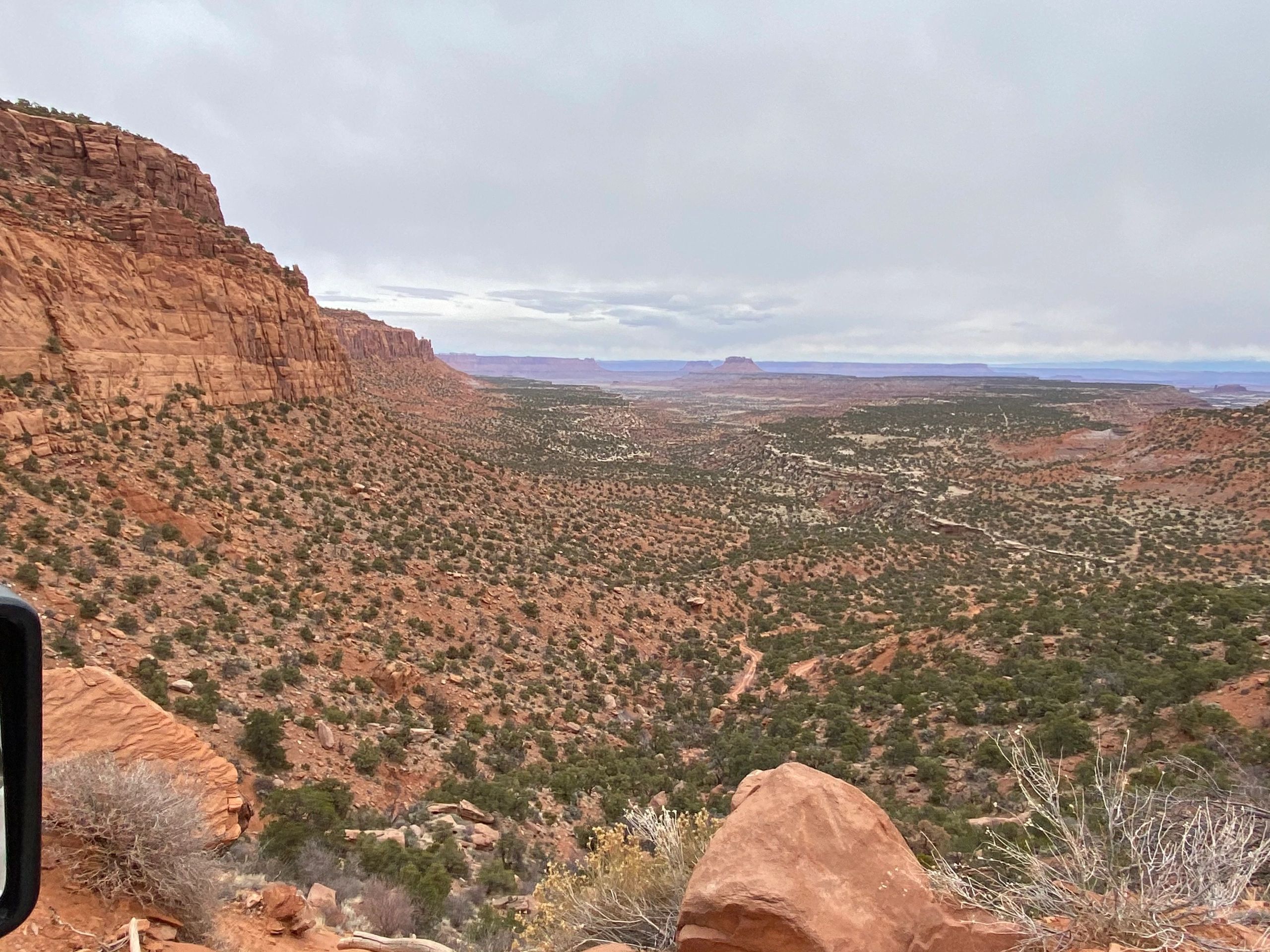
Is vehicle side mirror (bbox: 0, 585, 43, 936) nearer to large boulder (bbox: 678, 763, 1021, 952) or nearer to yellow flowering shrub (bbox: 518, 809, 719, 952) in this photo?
yellow flowering shrub (bbox: 518, 809, 719, 952)

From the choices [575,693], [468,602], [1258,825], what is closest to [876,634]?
[575,693]

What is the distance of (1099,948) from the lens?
3617 millimetres

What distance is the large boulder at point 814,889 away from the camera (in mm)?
4133

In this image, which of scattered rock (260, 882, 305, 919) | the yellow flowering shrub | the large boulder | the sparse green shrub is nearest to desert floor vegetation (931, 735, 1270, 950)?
the large boulder

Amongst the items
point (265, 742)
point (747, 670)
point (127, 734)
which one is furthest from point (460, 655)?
point (127, 734)

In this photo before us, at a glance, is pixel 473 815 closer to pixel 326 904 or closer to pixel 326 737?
pixel 326 737

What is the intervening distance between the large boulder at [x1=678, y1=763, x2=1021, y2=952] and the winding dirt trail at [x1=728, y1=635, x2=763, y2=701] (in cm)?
1438

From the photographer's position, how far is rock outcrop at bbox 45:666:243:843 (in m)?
5.79

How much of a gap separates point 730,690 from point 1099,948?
16.5 m

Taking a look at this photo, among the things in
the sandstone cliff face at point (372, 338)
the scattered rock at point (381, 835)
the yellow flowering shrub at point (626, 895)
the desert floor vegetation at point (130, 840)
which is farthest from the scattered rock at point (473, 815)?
the sandstone cliff face at point (372, 338)

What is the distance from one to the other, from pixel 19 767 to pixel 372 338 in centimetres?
13125

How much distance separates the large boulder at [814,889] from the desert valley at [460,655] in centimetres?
3

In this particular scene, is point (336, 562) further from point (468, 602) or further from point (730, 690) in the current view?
point (730, 690)

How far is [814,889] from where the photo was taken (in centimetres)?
434
